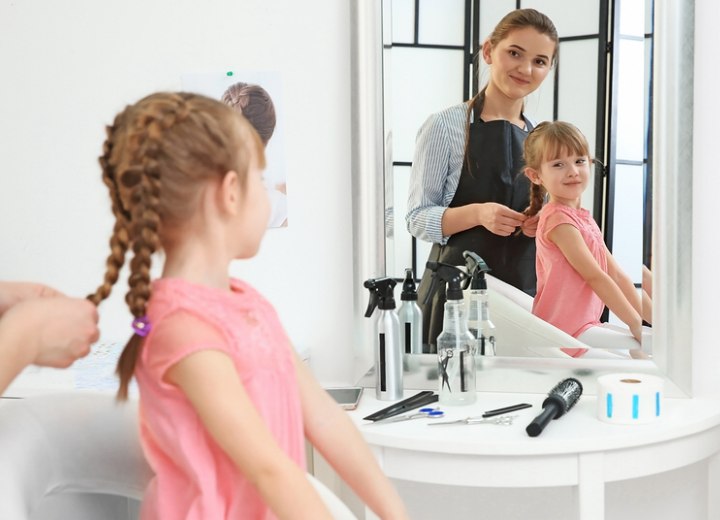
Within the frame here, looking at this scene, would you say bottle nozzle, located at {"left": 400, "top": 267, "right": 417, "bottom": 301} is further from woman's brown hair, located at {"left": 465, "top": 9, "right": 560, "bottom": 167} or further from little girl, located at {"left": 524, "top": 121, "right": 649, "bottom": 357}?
woman's brown hair, located at {"left": 465, "top": 9, "right": 560, "bottom": 167}

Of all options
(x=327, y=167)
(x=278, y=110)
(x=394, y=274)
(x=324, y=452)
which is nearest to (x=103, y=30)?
(x=278, y=110)

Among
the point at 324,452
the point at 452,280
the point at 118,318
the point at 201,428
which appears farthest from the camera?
the point at 118,318

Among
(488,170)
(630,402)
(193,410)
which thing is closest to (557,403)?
(630,402)

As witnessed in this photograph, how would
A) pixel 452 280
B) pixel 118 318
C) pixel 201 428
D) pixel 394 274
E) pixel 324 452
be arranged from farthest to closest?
pixel 118 318 → pixel 394 274 → pixel 452 280 → pixel 324 452 → pixel 201 428

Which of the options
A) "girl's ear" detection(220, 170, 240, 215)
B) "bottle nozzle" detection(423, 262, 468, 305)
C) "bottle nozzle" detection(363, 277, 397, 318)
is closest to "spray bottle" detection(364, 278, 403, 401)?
"bottle nozzle" detection(363, 277, 397, 318)

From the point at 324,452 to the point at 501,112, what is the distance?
2.87 feet

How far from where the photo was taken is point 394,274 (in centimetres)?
170

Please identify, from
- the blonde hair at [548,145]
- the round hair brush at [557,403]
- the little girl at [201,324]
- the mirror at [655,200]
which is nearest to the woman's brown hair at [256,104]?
the mirror at [655,200]

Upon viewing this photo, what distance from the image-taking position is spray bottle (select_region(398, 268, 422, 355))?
1.66m

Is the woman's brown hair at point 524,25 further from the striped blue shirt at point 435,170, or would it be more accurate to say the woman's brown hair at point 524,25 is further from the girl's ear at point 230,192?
the girl's ear at point 230,192

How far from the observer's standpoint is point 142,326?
0.84 meters

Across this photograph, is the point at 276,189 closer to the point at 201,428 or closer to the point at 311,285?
the point at 311,285

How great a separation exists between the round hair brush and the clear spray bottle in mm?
151

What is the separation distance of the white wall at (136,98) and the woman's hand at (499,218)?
28 centimetres
